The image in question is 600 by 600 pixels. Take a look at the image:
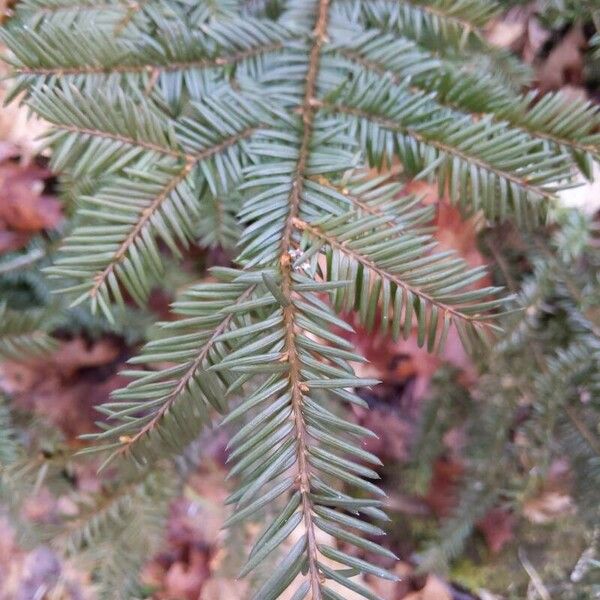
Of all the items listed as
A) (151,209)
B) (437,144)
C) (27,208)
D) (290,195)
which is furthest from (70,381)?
(437,144)

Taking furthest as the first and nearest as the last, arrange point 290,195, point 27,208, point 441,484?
point 441,484
point 27,208
point 290,195

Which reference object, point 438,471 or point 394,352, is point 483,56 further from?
point 438,471

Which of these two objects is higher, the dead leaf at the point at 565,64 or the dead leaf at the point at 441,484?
the dead leaf at the point at 565,64

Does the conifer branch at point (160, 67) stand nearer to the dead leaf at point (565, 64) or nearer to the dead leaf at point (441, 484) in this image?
the dead leaf at point (565, 64)

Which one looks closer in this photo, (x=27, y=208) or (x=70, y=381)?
(x=27, y=208)

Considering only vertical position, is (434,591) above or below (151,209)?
below

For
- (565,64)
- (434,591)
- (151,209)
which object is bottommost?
(434,591)

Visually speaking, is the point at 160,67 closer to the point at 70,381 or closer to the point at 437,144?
the point at 437,144

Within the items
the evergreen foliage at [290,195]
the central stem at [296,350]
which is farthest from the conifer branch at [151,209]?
the central stem at [296,350]
